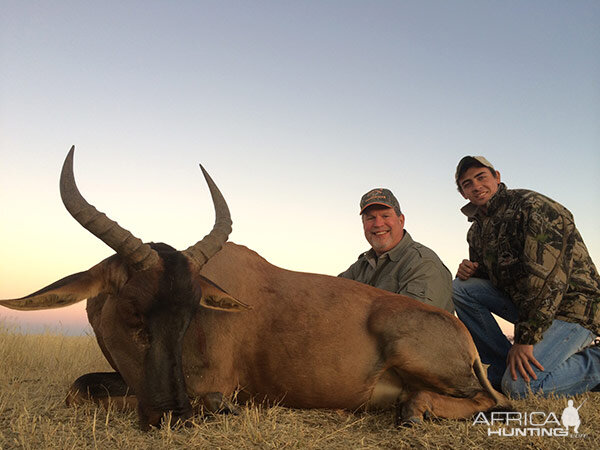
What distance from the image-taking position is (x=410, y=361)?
4555 millimetres

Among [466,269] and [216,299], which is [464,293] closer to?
[466,269]

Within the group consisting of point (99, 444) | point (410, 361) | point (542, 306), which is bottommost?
point (99, 444)

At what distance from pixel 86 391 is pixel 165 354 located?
1.40m

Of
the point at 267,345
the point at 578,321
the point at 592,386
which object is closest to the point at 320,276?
the point at 267,345

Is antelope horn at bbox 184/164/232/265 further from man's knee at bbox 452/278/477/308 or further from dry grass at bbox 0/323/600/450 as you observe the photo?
man's knee at bbox 452/278/477/308

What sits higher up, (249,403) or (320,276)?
(320,276)

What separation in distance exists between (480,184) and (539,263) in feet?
4.75

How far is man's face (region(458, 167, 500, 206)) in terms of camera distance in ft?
22.6

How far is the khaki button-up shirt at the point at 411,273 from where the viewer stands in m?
6.16

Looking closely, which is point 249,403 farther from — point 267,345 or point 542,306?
point 542,306

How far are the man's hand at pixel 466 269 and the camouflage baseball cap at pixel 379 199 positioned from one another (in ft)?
4.43

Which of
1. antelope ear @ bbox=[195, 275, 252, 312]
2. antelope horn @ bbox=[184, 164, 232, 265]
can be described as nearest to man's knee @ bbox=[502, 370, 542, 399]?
antelope ear @ bbox=[195, 275, 252, 312]

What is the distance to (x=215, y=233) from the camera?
4.54m

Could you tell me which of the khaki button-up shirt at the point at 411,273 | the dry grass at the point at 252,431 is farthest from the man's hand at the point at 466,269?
the dry grass at the point at 252,431
